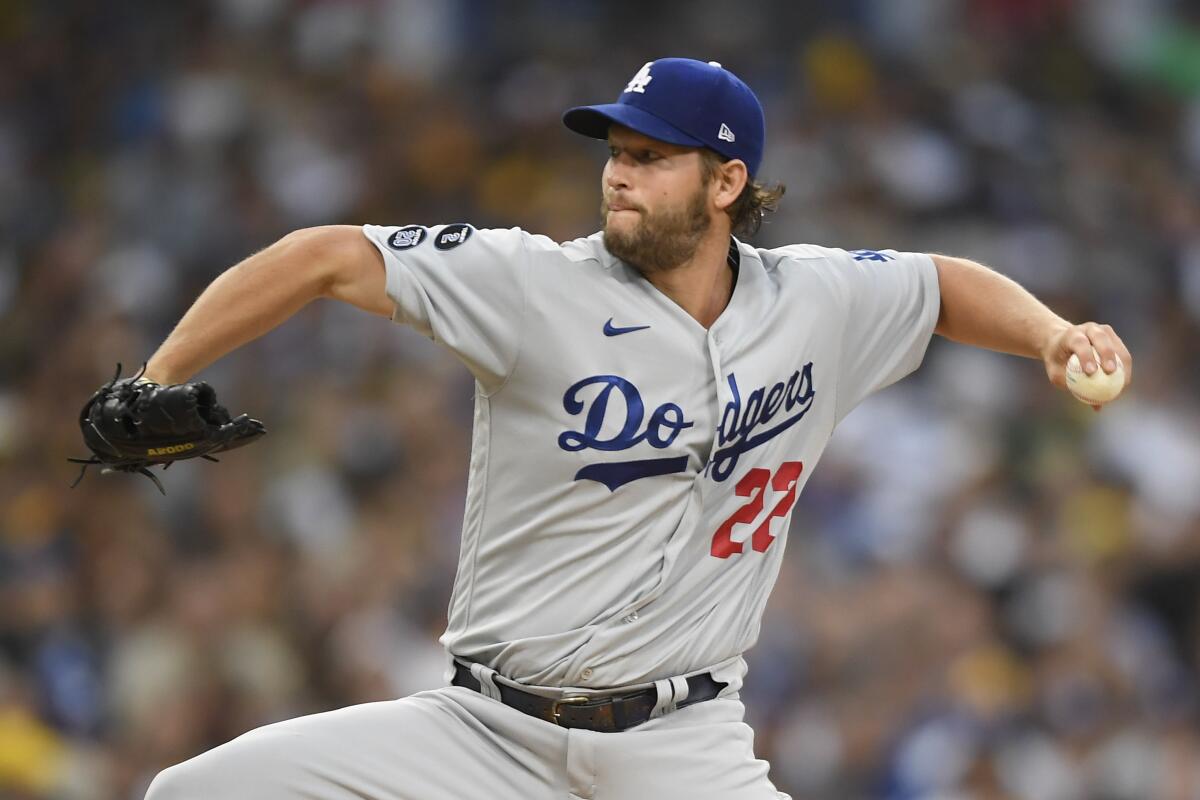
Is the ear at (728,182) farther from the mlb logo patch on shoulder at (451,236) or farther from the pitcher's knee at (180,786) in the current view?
the pitcher's knee at (180,786)

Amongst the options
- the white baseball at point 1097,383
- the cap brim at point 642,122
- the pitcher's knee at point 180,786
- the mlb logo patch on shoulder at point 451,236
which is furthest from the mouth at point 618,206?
the pitcher's knee at point 180,786

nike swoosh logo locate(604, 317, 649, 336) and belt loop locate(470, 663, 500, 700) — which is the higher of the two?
nike swoosh logo locate(604, 317, 649, 336)

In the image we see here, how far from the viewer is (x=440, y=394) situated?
716cm

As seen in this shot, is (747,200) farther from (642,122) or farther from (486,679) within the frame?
(486,679)

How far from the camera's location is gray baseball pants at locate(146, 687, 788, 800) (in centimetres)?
304

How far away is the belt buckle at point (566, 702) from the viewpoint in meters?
3.19

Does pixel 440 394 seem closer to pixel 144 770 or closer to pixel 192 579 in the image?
Result: pixel 192 579

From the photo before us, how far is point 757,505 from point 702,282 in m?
0.45

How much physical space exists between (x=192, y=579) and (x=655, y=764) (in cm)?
340

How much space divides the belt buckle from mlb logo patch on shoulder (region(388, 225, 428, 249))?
0.87m

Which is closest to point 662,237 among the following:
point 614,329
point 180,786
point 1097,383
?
point 614,329

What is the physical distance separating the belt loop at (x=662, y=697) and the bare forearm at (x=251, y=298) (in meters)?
0.91

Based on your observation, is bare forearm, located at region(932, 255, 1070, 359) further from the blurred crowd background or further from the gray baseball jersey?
the blurred crowd background

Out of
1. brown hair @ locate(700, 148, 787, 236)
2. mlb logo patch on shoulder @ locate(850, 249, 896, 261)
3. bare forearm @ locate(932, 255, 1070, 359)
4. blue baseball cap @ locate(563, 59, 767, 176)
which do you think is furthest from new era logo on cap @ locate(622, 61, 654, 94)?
bare forearm @ locate(932, 255, 1070, 359)
